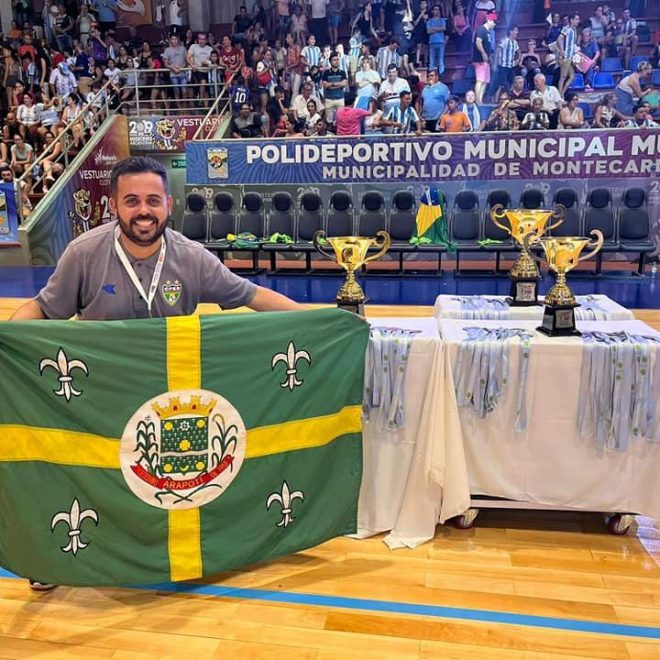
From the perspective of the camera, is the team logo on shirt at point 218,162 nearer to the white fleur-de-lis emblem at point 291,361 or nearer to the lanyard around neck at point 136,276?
the lanyard around neck at point 136,276

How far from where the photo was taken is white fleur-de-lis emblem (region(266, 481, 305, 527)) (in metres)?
2.42

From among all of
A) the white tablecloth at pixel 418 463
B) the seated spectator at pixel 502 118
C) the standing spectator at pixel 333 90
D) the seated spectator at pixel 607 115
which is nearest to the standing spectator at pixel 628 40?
the seated spectator at pixel 607 115

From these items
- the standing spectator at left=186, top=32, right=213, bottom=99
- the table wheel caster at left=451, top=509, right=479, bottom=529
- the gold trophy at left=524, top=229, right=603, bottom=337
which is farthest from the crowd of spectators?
the table wheel caster at left=451, top=509, right=479, bottom=529

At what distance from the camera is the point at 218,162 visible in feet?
31.1

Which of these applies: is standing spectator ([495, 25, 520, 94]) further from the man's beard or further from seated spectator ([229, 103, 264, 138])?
the man's beard

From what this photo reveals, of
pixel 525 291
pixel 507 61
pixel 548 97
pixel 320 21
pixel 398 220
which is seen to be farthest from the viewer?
pixel 320 21

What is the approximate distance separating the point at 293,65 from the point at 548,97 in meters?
4.66

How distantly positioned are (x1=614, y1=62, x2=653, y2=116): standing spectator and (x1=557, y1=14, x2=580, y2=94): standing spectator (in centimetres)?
83

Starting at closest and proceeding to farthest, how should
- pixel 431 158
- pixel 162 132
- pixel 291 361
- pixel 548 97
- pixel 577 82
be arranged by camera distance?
pixel 291 361, pixel 431 158, pixel 548 97, pixel 577 82, pixel 162 132

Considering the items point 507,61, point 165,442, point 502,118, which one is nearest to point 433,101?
point 502,118

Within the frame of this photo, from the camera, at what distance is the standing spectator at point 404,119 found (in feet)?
32.9

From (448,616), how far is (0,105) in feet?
45.5

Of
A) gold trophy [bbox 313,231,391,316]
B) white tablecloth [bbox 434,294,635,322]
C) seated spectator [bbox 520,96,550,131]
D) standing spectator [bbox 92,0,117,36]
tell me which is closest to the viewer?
gold trophy [bbox 313,231,391,316]

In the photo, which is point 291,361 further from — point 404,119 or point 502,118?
point 502,118
